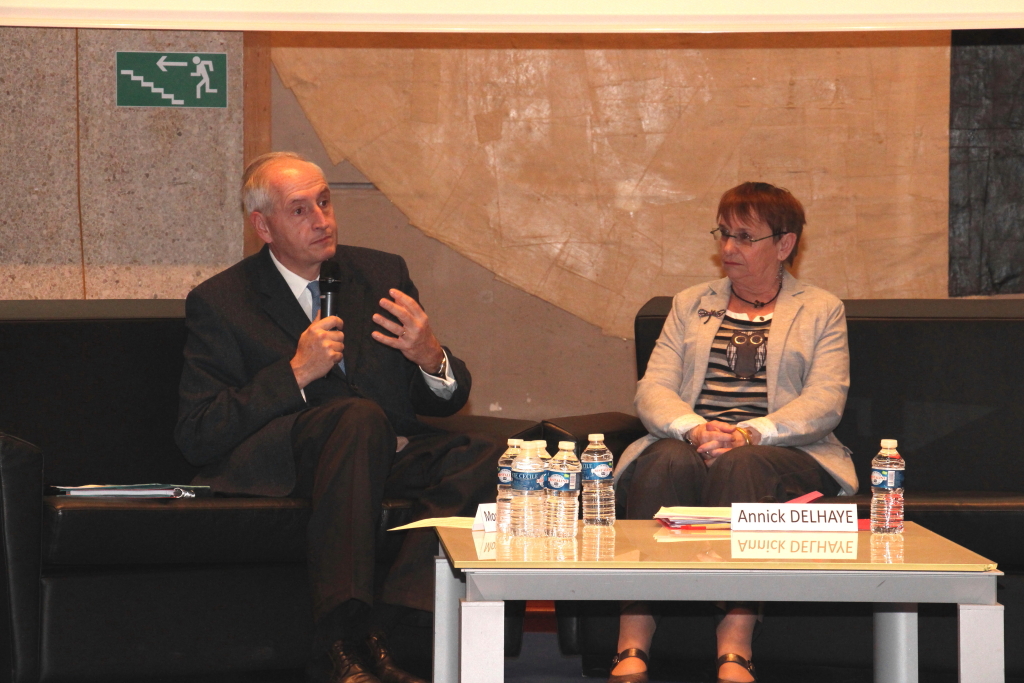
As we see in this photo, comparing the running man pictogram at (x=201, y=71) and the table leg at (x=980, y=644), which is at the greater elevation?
the running man pictogram at (x=201, y=71)

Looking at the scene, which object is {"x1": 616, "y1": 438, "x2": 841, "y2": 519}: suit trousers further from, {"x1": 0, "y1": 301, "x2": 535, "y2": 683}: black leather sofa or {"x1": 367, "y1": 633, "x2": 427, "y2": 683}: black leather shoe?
{"x1": 367, "y1": 633, "x2": 427, "y2": 683}: black leather shoe

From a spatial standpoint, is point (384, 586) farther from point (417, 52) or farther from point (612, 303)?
point (417, 52)

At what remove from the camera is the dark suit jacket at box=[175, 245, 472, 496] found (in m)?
2.79

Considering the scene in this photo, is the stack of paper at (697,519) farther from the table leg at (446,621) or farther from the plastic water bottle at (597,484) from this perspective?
the table leg at (446,621)

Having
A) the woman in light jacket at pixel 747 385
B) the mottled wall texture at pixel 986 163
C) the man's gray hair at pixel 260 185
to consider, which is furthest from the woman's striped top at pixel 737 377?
the mottled wall texture at pixel 986 163

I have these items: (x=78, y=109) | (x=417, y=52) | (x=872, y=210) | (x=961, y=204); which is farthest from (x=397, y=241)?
(x=961, y=204)

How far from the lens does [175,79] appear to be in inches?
154

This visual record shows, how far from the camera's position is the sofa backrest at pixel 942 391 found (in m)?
3.16

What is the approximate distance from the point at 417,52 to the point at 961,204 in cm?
217

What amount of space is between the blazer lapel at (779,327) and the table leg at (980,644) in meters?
1.25

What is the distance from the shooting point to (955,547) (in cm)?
201

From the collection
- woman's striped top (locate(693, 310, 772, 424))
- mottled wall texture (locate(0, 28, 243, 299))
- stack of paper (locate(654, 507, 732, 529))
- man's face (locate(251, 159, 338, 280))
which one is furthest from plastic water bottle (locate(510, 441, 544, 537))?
mottled wall texture (locate(0, 28, 243, 299))

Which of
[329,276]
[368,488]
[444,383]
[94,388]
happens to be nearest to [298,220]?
[329,276]

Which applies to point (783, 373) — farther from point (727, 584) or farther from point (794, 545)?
point (727, 584)
